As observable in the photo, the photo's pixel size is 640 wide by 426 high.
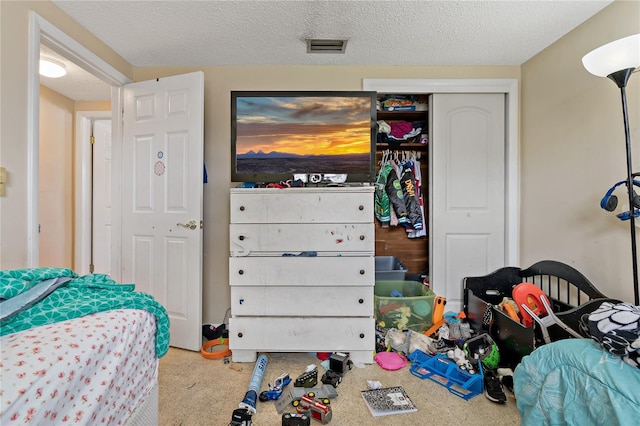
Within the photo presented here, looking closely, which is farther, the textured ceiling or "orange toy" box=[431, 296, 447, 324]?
"orange toy" box=[431, 296, 447, 324]

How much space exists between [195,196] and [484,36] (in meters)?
2.30

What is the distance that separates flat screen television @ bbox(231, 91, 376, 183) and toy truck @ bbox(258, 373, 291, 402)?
1.27 metres

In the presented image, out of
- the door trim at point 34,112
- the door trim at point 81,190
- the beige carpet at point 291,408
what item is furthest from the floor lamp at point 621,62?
the door trim at point 81,190

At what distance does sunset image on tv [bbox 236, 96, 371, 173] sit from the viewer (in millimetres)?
2227

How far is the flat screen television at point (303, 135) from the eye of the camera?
2223mm

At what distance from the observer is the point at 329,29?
6.79 feet

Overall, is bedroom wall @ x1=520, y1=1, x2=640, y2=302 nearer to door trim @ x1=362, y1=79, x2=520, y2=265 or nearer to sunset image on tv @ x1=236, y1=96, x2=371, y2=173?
door trim @ x1=362, y1=79, x2=520, y2=265

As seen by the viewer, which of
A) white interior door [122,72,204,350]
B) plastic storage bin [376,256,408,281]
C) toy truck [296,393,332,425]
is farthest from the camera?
plastic storage bin [376,256,408,281]

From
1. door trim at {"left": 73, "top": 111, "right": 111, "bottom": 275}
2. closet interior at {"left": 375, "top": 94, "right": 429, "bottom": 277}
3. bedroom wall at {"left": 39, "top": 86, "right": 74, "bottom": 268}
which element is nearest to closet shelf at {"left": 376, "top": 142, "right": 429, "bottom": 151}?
closet interior at {"left": 375, "top": 94, "right": 429, "bottom": 277}

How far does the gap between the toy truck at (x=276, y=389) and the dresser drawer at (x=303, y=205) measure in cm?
93

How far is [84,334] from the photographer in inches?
34.7

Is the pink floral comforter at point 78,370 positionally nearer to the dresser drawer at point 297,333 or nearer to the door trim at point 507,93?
the dresser drawer at point 297,333

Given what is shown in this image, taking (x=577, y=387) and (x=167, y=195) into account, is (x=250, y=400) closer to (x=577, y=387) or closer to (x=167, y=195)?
(x=577, y=387)

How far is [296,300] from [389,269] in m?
1.19
